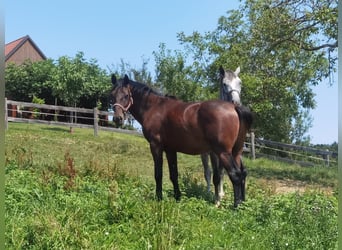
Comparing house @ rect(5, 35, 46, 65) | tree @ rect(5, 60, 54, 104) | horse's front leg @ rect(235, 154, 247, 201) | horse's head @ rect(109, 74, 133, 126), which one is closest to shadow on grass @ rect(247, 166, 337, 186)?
horse's front leg @ rect(235, 154, 247, 201)

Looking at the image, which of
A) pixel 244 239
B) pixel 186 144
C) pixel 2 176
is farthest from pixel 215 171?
pixel 2 176

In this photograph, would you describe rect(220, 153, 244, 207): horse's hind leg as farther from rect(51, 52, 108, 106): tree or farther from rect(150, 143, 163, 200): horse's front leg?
rect(51, 52, 108, 106): tree

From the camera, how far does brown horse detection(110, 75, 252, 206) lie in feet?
16.3

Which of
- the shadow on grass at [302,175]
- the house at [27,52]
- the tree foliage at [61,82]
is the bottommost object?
the shadow on grass at [302,175]

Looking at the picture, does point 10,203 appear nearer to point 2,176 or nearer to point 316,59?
point 2,176

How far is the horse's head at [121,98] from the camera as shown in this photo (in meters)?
5.71

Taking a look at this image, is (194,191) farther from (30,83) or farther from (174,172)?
(30,83)

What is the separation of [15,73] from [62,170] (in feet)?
59.9

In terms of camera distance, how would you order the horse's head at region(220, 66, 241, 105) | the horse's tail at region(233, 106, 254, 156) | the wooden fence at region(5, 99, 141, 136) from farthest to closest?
the wooden fence at region(5, 99, 141, 136), the horse's head at region(220, 66, 241, 105), the horse's tail at region(233, 106, 254, 156)

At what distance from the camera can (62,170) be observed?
19.7ft

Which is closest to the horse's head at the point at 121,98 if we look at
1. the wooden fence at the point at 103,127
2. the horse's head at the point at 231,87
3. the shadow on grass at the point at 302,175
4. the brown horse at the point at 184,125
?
the brown horse at the point at 184,125

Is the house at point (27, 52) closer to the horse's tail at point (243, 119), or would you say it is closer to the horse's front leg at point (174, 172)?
the horse's front leg at point (174, 172)

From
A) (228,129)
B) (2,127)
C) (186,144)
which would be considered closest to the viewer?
(2,127)

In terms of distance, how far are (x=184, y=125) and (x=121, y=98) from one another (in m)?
1.08
